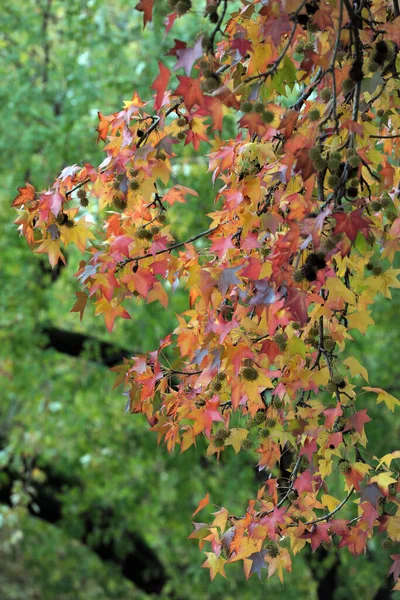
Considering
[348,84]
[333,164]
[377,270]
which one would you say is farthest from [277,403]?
[348,84]

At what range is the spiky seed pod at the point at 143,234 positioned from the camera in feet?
6.88

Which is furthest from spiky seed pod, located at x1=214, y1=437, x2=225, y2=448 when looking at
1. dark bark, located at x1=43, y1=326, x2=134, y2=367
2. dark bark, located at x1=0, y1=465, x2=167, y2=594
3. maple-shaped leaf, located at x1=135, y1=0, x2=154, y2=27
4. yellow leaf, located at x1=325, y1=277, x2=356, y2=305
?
dark bark, located at x1=0, y1=465, x2=167, y2=594

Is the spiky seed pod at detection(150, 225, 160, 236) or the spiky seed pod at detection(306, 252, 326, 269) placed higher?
the spiky seed pod at detection(306, 252, 326, 269)

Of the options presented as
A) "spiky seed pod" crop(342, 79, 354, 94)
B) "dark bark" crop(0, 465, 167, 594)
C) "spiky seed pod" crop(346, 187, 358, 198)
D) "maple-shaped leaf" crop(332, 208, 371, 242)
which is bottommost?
"dark bark" crop(0, 465, 167, 594)

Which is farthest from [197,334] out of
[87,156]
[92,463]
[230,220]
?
[92,463]

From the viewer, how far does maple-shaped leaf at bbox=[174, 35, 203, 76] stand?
1.56 meters

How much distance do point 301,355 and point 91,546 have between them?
17.5ft

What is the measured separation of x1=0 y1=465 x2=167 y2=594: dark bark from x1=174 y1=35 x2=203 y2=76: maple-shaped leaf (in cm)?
567

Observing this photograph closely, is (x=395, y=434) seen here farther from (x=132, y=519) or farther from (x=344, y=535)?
(x=344, y=535)

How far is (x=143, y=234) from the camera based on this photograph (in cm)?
210

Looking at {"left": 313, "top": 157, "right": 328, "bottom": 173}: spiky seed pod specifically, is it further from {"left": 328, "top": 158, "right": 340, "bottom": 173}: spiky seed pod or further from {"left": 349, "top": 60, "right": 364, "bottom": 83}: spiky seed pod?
{"left": 349, "top": 60, "right": 364, "bottom": 83}: spiky seed pod

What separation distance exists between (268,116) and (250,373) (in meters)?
0.61

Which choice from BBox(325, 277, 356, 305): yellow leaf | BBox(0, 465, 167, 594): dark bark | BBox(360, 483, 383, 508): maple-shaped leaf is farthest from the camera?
BBox(0, 465, 167, 594): dark bark

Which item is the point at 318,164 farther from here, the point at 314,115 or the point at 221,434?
the point at 221,434
